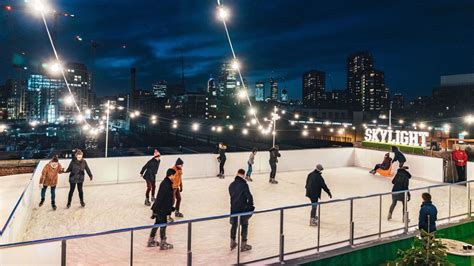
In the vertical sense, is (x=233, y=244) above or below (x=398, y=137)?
below

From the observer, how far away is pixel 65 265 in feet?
15.7

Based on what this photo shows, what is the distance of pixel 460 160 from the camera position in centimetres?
1574

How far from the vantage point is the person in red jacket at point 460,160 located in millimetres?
15719

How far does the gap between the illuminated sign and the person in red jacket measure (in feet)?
9.39

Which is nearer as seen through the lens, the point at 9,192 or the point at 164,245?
the point at 164,245

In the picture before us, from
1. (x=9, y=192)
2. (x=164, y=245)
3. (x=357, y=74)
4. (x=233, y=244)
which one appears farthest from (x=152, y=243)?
(x=357, y=74)

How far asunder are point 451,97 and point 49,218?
8665cm

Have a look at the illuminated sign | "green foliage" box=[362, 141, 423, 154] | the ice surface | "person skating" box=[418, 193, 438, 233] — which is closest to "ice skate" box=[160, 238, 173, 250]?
the ice surface

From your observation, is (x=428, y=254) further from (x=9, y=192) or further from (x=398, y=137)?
(x=398, y=137)

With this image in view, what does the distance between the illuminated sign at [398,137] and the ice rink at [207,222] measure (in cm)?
363

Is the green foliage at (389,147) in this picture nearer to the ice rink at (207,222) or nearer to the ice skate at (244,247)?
the ice rink at (207,222)

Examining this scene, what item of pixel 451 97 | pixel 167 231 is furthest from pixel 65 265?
pixel 451 97

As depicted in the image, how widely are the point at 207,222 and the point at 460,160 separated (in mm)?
14023

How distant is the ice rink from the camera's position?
5.29m
